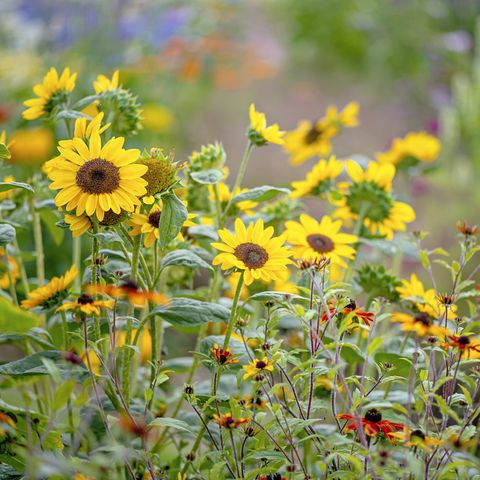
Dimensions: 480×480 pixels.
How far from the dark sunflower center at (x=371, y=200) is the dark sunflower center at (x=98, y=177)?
1.37 ft

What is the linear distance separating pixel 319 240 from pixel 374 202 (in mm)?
143

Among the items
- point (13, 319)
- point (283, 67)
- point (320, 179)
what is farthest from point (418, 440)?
point (283, 67)

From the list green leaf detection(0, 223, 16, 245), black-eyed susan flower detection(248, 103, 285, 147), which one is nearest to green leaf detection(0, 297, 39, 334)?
green leaf detection(0, 223, 16, 245)

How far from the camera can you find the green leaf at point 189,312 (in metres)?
0.78

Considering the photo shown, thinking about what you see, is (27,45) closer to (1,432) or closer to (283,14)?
(283,14)

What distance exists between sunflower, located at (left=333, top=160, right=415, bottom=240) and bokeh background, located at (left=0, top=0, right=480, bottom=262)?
55.0 inches

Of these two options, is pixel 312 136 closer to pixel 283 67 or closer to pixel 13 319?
pixel 13 319

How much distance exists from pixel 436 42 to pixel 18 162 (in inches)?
111

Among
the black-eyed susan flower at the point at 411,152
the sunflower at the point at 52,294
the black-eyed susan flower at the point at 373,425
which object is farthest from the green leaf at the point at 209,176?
the black-eyed susan flower at the point at 411,152

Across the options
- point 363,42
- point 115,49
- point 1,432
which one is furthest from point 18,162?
point 363,42

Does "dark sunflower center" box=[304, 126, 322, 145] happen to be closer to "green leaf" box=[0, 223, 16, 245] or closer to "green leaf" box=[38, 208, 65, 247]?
"green leaf" box=[38, 208, 65, 247]

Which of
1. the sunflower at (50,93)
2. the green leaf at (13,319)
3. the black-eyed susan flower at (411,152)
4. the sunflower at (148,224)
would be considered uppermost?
the sunflower at (50,93)

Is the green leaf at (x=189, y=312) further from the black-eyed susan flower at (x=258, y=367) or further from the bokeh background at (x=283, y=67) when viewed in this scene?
the bokeh background at (x=283, y=67)

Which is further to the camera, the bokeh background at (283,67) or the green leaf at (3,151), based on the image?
the bokeh background at (283,67)
